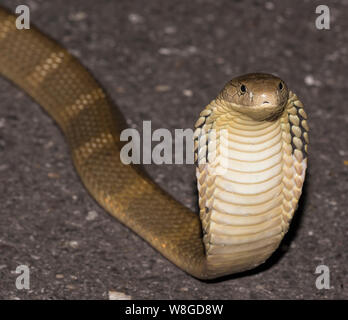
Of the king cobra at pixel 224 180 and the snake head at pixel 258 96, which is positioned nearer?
the snake head at pixel 258 96

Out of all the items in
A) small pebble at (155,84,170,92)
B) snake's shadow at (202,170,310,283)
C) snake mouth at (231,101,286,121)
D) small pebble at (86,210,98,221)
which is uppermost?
small pebble at (155,84,170,92)

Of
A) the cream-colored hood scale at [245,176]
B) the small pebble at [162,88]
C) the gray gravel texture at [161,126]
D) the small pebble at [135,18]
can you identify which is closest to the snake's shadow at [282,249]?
the gray gravel texture at [161,126]

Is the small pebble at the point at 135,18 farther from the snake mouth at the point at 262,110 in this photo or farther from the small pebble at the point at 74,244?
the snake mouth at the point at 262,110

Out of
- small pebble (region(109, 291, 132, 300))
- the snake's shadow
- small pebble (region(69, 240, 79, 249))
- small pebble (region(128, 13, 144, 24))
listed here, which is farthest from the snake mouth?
small pebble (region(128, 13, 144, 24))

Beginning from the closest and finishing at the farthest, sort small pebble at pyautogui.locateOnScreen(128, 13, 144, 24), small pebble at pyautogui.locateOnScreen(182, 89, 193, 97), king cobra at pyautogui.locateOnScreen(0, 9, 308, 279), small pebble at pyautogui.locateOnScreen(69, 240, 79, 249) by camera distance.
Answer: king cobra at pyautogui.locateOnScreen(0, 9, 308, 279)
small pebble at pyautogui.locateOnScreen(69, 240, 79, 249)
small pebble at pyautogui.locateOnScreen(182, 89, 193, 97)
small pebble at pyautogui.locateOnScreen(128, 13, 144, 24)

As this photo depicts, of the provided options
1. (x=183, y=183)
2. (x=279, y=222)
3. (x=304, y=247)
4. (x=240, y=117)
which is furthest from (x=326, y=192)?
(x=240, y=117)

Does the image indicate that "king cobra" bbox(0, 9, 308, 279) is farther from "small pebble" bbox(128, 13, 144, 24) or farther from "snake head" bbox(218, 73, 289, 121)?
"small pebble" bbox(128, 13, 144, 24)
